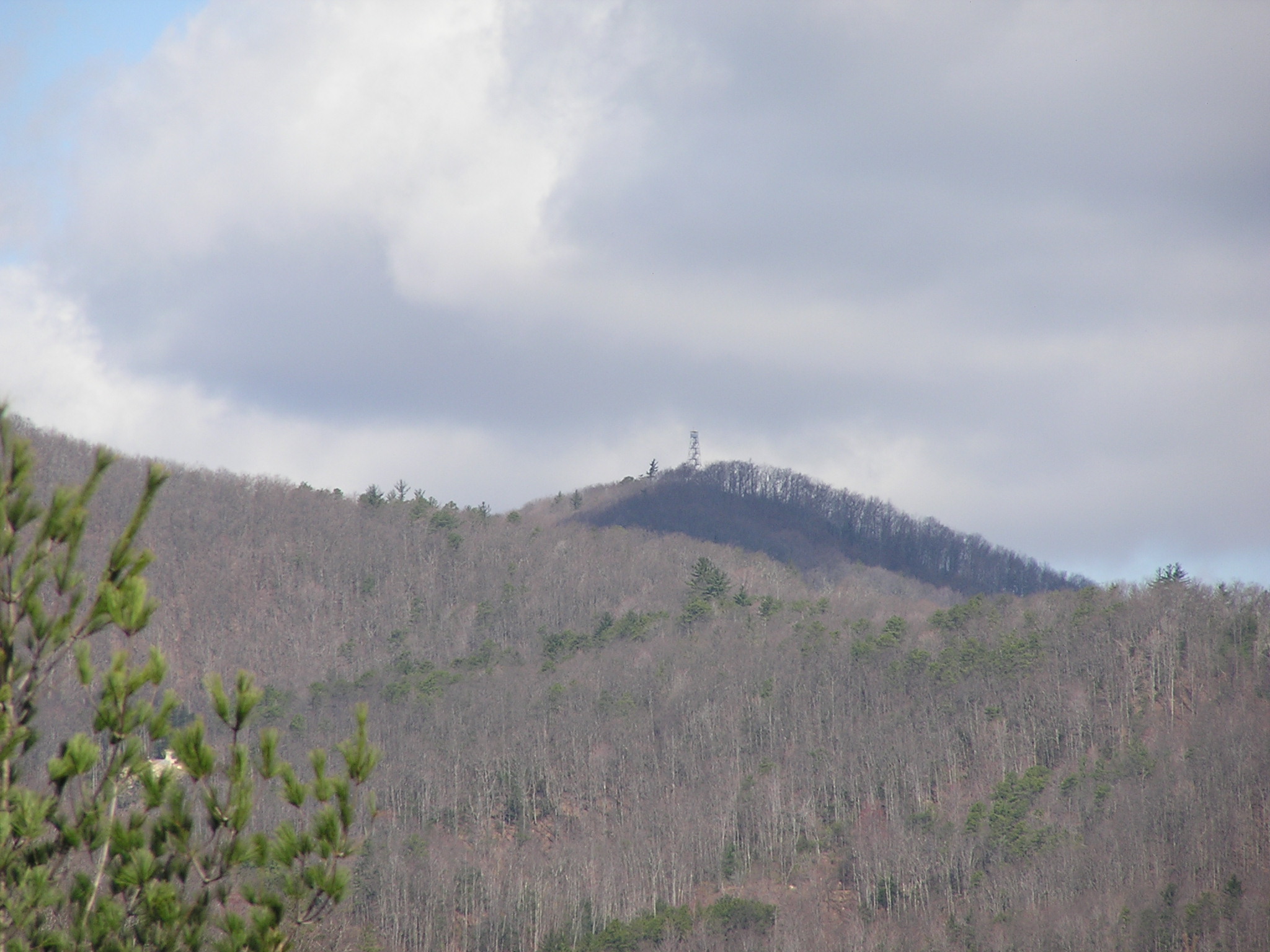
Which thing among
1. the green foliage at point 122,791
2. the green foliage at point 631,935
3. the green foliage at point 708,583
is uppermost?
the green foliage at point 708,583

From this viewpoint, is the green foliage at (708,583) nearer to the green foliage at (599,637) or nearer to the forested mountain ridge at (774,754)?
the forested mountain ridge at (774,754)

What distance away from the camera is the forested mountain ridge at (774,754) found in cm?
6644

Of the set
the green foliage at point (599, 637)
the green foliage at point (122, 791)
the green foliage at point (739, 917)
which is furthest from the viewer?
the green foliage at point (599, 637)

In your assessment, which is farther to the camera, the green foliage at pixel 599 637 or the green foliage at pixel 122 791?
the green foliage at pixel 599 637

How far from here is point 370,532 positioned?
14862 cm

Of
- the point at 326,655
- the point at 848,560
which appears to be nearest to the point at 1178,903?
the point at 326,655

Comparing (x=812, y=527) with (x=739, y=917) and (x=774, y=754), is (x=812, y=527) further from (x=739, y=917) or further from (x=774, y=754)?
(x=739, y=917)

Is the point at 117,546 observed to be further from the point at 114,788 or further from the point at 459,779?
the point at 459,779

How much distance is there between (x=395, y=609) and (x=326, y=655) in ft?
33.6

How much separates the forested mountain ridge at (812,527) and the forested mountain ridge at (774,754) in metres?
40.8

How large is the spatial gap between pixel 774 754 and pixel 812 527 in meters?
97.2

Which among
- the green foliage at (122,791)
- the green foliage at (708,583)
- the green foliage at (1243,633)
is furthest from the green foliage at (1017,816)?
the green foliage at (122,791)

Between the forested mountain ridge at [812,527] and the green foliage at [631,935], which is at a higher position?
the forested mountain ridge at [812,527]

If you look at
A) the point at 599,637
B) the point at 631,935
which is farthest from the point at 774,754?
the point at 631,935
